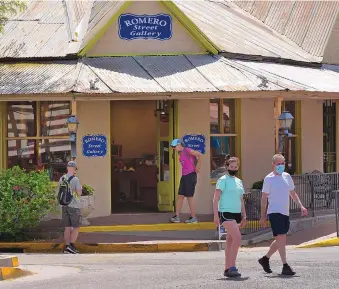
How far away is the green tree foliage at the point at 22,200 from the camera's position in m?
A: 17.7

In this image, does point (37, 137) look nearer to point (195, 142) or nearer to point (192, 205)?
point (195, 142)

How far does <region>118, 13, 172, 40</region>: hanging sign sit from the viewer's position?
2077cm

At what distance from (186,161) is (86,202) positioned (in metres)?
2.27

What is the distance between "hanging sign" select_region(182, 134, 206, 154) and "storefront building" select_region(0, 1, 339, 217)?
0.10 metres

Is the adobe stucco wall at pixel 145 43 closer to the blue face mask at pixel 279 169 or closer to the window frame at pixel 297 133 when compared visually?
the window frame at pixel 297 133

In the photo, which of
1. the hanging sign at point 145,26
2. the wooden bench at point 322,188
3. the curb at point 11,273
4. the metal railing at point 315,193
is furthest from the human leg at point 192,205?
the curb at point 11,273

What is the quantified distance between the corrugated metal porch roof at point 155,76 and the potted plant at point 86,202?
6.99 feet

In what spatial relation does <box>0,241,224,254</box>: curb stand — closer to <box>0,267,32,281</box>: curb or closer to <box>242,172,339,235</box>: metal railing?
<box>242,172,339,235</box>: metal railing

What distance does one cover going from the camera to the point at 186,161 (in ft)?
62.1

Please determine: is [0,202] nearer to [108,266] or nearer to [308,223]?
[108,266]

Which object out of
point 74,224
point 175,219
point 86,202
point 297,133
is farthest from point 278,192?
point 297,133

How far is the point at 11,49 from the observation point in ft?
70.2

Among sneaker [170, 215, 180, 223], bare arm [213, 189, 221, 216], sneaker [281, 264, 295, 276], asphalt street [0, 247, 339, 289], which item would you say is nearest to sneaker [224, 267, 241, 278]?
asphalt street [0, 247, 339, 289]

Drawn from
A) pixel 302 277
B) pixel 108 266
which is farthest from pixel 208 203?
pixel 302 277
